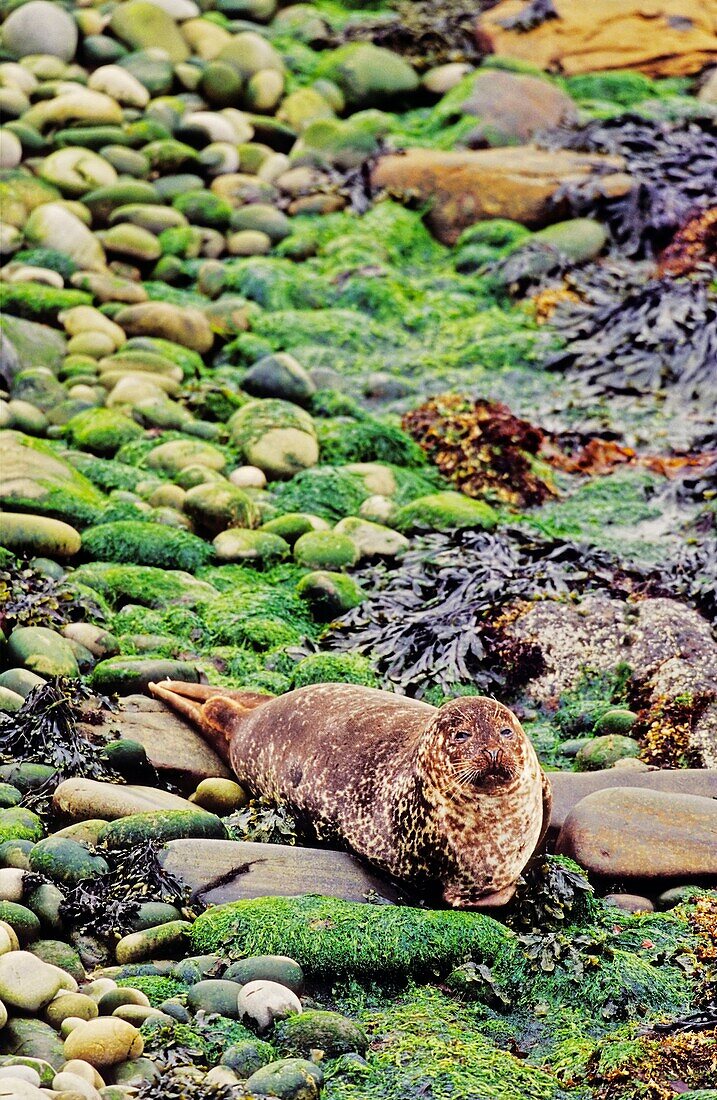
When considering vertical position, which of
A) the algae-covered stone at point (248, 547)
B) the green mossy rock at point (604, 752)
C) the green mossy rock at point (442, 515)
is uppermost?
the algae-covered stone at point (248, 547)

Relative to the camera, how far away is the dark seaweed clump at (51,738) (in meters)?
4.88

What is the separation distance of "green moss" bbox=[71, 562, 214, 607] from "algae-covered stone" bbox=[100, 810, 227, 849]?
203 centimetres

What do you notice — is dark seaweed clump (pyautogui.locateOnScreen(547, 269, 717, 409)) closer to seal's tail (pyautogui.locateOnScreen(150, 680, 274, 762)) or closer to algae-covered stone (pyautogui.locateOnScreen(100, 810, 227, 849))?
seal's tail (pyautogui.locateOnScreen(150, 680, 274, 762))

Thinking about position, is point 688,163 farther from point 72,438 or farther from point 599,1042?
point 599,1042

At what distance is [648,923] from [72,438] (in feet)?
15.9

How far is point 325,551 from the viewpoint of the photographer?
7.05 m

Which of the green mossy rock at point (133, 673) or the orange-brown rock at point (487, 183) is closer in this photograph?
the green mossy rock at point (133, 673)

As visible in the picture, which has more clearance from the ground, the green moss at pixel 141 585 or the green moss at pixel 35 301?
the green moss at pixel 35 301

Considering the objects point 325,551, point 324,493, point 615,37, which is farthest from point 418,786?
point 615,37


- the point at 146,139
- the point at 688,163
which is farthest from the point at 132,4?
the point at 688,163

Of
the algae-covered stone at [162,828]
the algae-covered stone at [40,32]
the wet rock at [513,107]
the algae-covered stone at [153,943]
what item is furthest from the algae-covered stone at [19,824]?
the algae-covered stone at [40,32]

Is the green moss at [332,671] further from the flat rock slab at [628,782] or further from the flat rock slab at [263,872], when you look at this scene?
the flat rock slab at [263,872]

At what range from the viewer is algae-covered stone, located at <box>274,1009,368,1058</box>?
11.7 ft

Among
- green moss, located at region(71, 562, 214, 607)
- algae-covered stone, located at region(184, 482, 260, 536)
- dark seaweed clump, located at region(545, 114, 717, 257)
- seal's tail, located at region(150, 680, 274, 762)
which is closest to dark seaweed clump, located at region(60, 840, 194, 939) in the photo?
seal's tail, located at region(150, 680, 274, 762)
